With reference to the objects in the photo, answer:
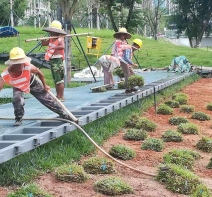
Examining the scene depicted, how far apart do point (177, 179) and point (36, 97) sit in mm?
2658

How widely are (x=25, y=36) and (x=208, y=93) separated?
2024 cm

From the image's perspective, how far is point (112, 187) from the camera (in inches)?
248

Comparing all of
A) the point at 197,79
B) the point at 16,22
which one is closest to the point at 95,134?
the point at 197,79

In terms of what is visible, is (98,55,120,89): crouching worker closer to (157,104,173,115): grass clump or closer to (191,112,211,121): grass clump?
(157,104,173,115): grass clump

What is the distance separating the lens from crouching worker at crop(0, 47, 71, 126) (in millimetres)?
7379

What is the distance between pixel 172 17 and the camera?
45219 mm

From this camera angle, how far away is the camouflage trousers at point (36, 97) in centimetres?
777

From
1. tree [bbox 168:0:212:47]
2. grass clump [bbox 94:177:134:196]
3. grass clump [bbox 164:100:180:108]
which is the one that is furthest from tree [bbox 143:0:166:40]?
grass clump [bbox 94:177:134:196]

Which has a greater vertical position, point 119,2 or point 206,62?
point 119,2

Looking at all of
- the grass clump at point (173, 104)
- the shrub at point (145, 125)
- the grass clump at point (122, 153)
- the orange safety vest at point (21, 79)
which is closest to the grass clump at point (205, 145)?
the grass clump at point (122, 153)

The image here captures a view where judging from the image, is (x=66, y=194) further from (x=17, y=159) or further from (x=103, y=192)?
(x=17, y=159)

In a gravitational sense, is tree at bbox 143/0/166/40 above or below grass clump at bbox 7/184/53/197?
above

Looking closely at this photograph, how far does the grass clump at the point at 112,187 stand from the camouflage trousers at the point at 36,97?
79.6 inches

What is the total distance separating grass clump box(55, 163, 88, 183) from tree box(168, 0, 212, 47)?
122 feet
